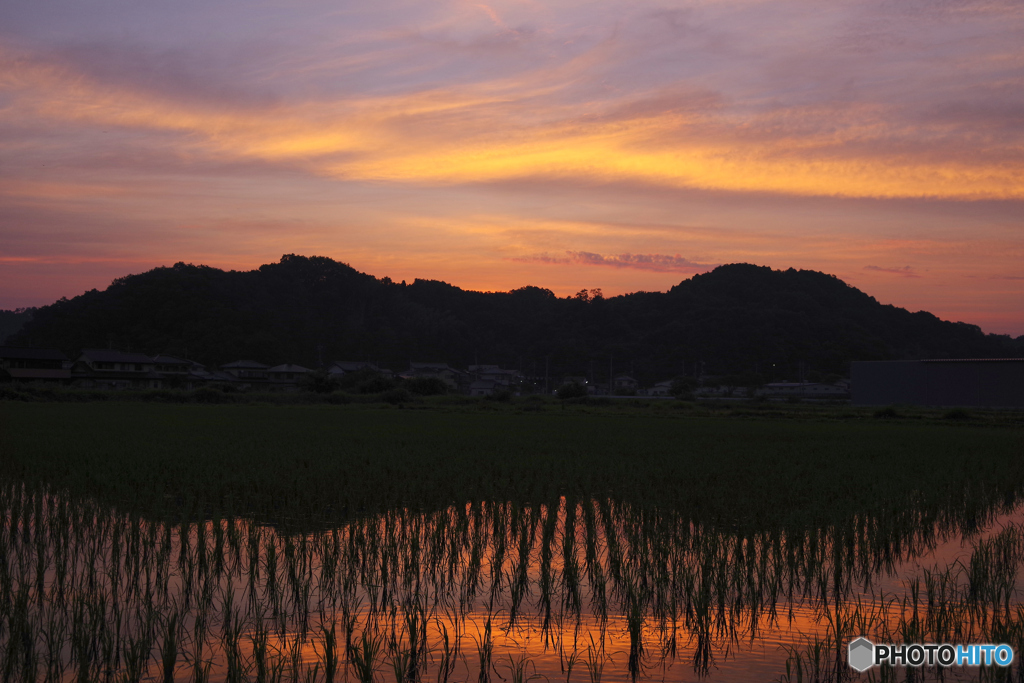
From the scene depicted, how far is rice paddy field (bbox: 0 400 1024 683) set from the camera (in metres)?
4.42

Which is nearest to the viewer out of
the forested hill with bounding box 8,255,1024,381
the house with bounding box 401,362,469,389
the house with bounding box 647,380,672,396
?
the forested hill with bounding box 8,255,1024,381

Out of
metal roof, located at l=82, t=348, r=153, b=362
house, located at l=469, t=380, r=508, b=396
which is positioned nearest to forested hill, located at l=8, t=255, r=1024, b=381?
metal roof, located at l=82, t=348, r=153, b=362

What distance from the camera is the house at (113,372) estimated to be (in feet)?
188

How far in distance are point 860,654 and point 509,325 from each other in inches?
3878

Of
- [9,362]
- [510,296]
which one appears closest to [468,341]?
[510,296]

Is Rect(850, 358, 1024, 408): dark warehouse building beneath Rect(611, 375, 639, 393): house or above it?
above

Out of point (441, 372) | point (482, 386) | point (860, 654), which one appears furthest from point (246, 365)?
point (860, 654)

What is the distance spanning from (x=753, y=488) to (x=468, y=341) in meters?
89.5

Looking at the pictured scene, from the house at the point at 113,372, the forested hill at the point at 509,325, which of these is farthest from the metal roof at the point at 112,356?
the forested hill at the point at 509,325

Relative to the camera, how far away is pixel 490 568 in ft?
22.0

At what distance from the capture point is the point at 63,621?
15.7 feet

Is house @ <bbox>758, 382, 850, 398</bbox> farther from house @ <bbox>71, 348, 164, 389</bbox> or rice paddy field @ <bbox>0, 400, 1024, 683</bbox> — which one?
rice paddy field @ <bbox>0, 400, 1024, 683</bbox>

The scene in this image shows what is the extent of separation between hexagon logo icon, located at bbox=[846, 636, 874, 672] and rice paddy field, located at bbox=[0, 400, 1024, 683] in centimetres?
6

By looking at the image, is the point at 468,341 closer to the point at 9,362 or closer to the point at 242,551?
the point at 9,362
